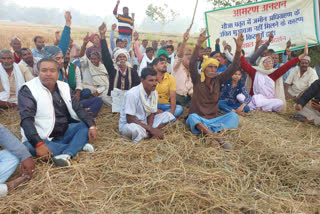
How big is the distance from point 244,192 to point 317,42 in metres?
6.54

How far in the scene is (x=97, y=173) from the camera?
2.94 meters

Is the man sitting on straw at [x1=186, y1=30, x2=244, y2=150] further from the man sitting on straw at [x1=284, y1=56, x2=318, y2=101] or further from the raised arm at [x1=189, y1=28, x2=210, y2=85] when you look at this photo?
the man sitting on straw at [x1=284, y1=56, x2=318, y2=101]

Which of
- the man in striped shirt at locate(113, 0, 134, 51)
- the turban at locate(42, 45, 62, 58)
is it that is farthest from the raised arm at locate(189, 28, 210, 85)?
the man in striped shirt at locate(113, 0, 134, 51)

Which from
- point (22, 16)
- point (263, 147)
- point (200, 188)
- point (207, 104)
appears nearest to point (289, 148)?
point (263, 147)

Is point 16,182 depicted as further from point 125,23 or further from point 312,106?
point 125,23

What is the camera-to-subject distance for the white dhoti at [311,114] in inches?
192

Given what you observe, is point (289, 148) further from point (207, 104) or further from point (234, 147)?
point (207, 104)

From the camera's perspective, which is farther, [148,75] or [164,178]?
[148,75]

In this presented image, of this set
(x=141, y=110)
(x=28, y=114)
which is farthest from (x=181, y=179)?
(x=28, y=114)

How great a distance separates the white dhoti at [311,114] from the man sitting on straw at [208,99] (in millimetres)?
1874

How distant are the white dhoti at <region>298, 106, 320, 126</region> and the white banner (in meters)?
3.04

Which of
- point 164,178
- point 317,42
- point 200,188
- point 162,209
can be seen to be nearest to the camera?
point 162,209

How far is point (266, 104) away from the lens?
5727 mm

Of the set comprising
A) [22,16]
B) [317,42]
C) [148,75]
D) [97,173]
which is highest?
[22,16]
